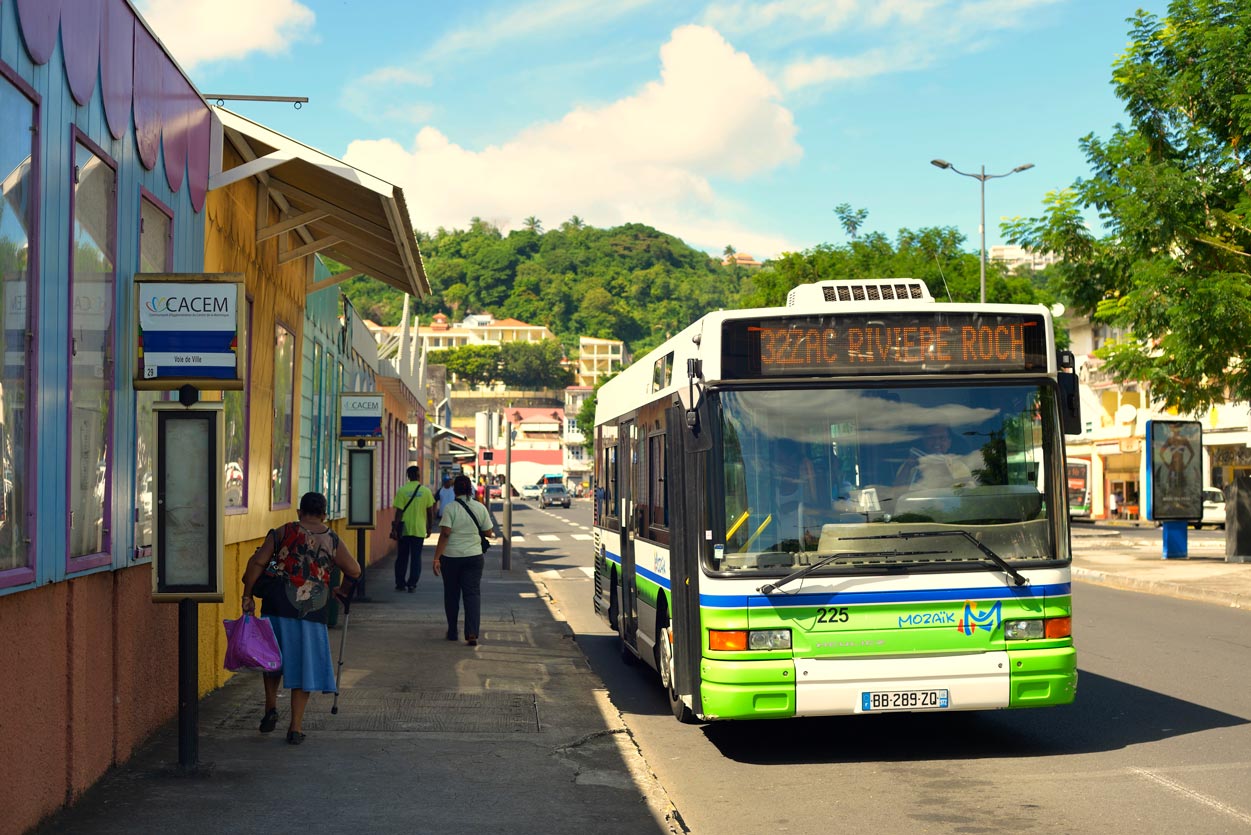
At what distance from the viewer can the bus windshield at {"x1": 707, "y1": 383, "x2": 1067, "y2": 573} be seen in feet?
28.4

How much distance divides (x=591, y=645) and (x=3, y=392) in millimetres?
10138

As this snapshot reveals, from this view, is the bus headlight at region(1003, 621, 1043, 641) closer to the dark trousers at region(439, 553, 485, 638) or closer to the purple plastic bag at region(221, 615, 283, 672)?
the purple plastic bag at region(221, 615, 283, 672)

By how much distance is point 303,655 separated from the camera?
890 centimetres

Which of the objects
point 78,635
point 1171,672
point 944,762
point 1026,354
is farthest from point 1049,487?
point 78,635

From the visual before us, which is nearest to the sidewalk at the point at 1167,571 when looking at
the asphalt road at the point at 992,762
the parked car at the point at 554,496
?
the asphalt road at the point at 992,762

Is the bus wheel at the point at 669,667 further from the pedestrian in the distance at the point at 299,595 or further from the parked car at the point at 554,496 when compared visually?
the parked car at the point at 554,496

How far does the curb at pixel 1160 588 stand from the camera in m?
20.3

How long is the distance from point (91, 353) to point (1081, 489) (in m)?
60.0

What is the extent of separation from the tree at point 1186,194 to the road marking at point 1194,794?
622 inches

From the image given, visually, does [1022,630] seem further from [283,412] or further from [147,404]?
[283,412]

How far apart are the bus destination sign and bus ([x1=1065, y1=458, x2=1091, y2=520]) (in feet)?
180

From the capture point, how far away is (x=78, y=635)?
23.2 ft

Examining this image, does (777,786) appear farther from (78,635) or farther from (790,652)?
(78,635)

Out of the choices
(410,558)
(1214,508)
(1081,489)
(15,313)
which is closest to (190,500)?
(15,313)
